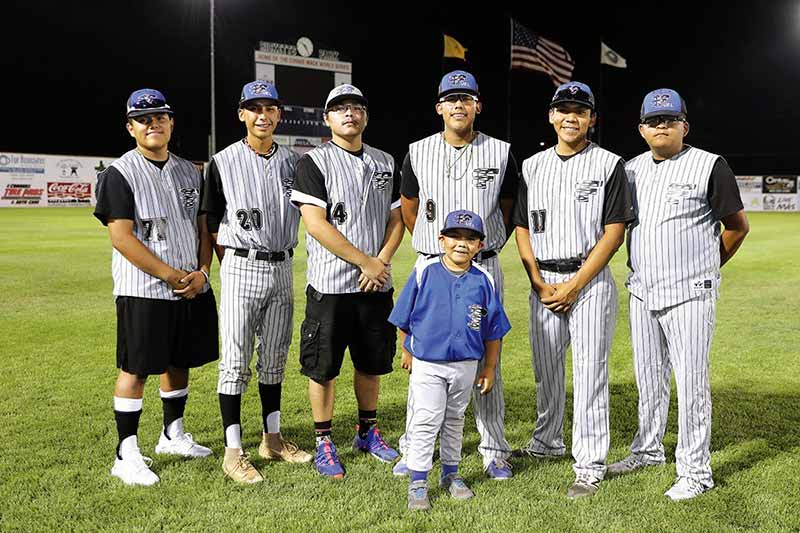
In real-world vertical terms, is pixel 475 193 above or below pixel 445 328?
above

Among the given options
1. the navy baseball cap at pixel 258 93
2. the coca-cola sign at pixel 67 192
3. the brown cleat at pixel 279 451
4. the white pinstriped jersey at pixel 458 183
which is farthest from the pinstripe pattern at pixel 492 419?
the coca-cola sign at pixel 67 192

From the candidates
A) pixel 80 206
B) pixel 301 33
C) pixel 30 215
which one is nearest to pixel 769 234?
pixel 30 215

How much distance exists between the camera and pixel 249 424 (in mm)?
4781

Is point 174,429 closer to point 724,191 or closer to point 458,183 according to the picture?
point 458,183

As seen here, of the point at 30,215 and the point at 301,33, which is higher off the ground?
the point at 301,33

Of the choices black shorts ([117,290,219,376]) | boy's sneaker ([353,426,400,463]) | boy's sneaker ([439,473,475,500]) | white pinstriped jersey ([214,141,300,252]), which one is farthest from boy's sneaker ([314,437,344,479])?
white pinstriped jersey ([214,141,300,252])

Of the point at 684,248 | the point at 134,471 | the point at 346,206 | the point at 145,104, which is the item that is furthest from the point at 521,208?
the point at 134,471

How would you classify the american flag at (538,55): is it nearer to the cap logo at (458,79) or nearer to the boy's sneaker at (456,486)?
the cap logo at (458,79)

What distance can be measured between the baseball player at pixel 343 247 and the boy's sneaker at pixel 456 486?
1.65 feet

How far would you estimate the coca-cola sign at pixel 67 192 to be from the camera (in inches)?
1160

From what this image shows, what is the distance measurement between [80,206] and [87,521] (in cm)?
3011

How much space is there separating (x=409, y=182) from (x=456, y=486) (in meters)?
1.59

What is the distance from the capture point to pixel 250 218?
3.87 metres

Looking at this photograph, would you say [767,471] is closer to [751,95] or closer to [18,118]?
[18,118]
